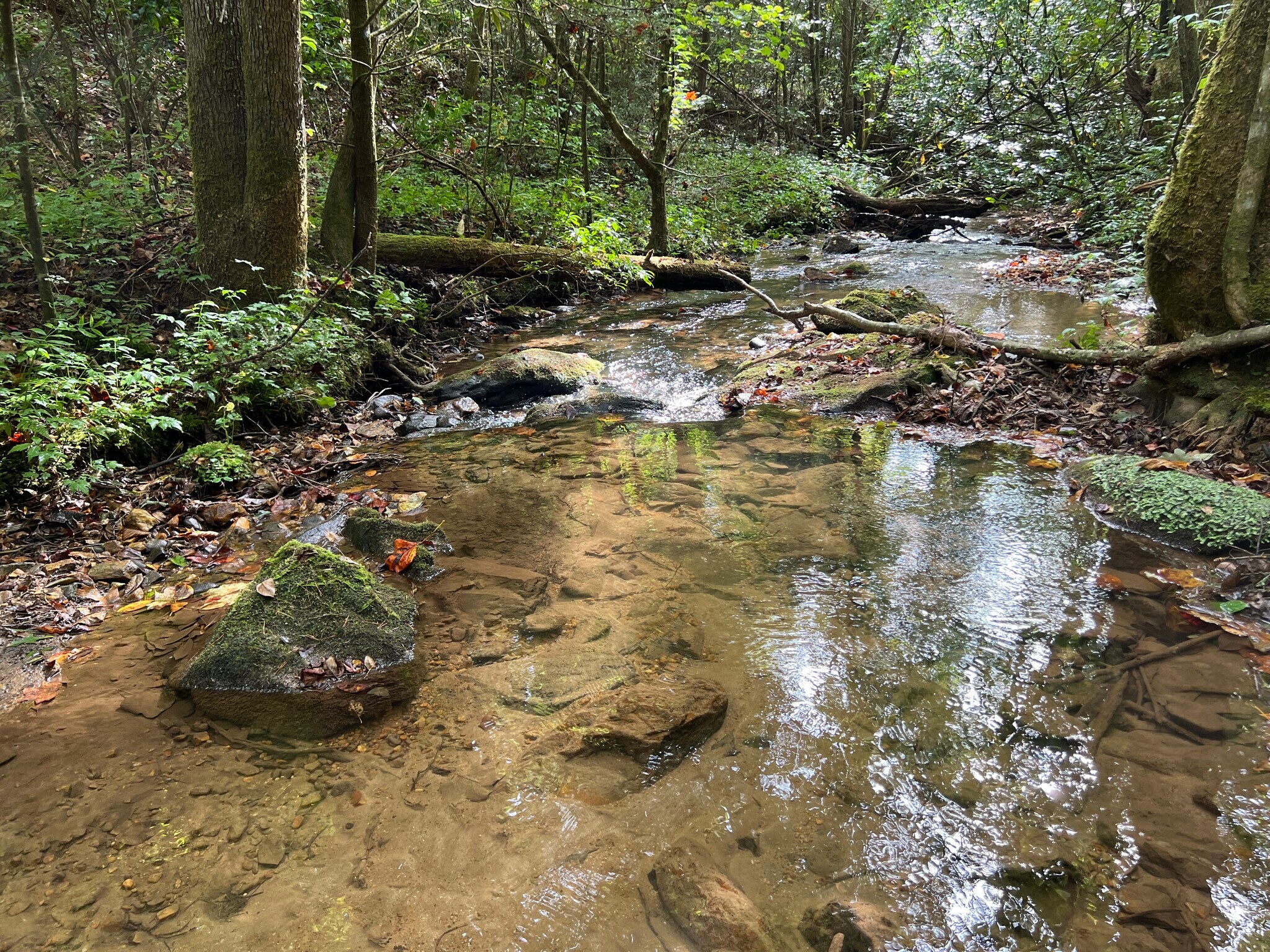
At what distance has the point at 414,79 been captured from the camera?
45.9 ft

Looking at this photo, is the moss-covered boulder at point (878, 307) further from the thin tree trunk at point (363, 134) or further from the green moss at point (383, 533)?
the green moss at point (383, 533)

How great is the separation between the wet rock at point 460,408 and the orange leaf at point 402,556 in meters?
3.11

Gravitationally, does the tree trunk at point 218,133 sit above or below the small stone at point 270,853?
above

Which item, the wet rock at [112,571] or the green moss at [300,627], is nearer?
the green moss at [300,627]

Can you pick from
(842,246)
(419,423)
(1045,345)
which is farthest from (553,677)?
(842,246)

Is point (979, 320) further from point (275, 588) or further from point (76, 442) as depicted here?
point (76, 442)

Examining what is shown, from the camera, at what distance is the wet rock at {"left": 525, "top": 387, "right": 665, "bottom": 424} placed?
23.9ft

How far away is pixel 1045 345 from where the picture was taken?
7430mm

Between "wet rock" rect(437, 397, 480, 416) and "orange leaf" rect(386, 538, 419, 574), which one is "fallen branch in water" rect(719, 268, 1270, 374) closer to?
"wet rock" rect(437, 397, 480, 416)

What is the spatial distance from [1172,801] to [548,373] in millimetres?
6536

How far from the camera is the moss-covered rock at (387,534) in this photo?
442 centimetres

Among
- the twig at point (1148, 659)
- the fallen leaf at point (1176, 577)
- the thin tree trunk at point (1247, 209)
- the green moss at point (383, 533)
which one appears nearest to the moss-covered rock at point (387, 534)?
the green moss at point (383, 533)

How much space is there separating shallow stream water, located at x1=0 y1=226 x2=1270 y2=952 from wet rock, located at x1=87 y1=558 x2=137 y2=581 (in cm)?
49

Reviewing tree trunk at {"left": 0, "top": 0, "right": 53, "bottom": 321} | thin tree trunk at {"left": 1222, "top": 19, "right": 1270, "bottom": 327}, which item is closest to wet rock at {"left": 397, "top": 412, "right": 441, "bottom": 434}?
tree trunk at {"left": 0, "top": 0, "right": 53, "bottom": 321}
